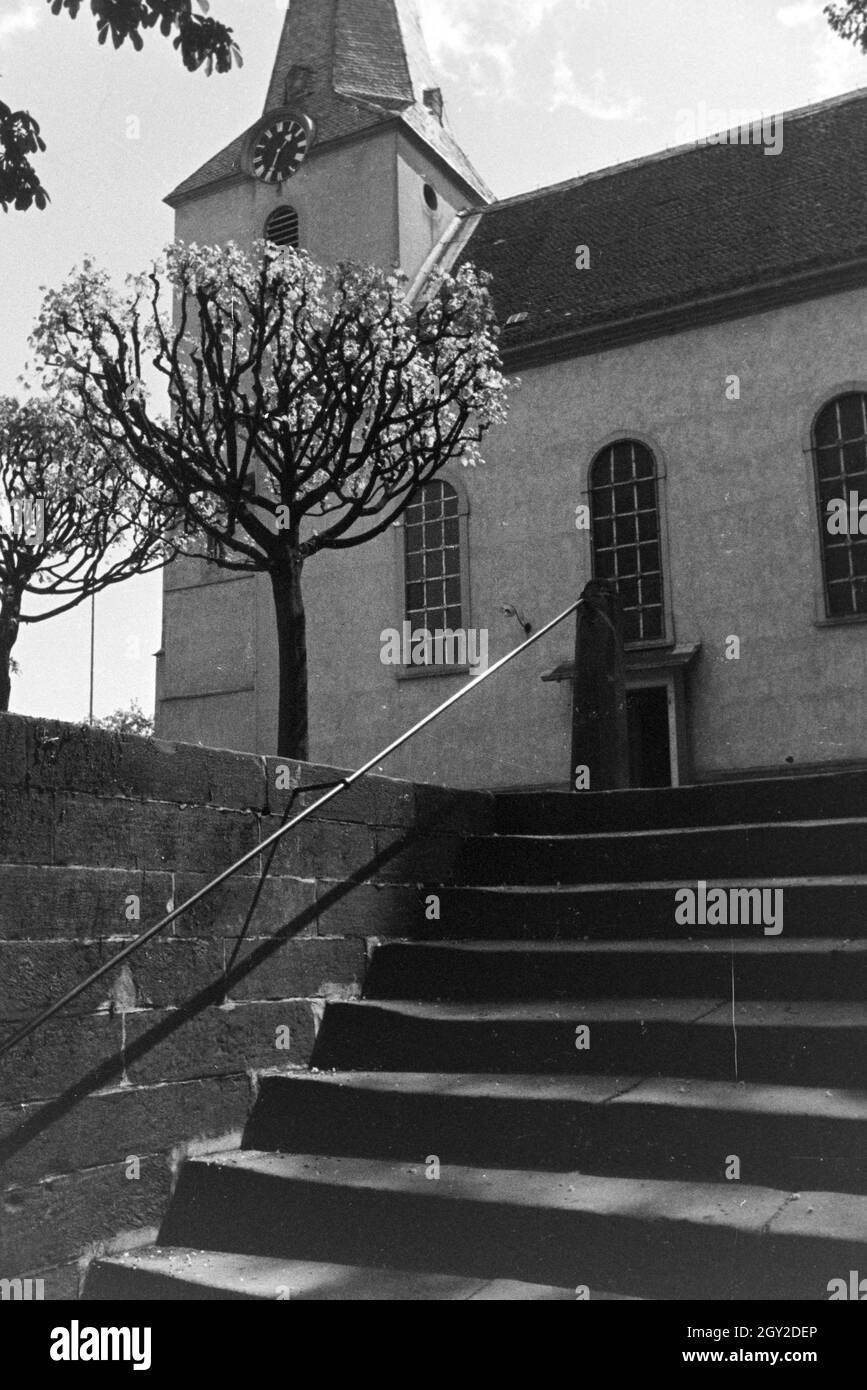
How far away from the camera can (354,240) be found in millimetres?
24766

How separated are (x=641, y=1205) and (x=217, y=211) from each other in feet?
83.0

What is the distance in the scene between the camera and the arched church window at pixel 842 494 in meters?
18.7

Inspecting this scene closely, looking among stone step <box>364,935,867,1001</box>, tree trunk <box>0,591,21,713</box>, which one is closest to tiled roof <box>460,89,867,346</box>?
tree trunk <box>0,591,21,713</box>

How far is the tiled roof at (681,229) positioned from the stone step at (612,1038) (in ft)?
52.0

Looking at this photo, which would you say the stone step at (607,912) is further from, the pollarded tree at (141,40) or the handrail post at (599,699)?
the pollarded tree at (141,40)

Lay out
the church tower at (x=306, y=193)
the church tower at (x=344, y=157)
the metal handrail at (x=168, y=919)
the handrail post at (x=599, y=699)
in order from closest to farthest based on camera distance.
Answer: the metal handrail at (x=168, y=919)
the handrail post at (x=599, y=699)
the church tower at (x=306, y=193)
the church tower at (x=344, y=157)

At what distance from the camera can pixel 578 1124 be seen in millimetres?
5160

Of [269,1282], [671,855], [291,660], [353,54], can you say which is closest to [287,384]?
A: [291,660]

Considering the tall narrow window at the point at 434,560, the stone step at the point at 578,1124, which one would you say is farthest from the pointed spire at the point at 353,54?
the stone step at the point at 578,1124

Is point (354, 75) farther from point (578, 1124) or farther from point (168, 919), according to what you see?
point (578, 1124)

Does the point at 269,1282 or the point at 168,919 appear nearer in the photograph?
the point at 269,1282

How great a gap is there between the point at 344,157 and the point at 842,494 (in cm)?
1235

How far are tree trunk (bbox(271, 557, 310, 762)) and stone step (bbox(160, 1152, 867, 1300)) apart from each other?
8488mm
